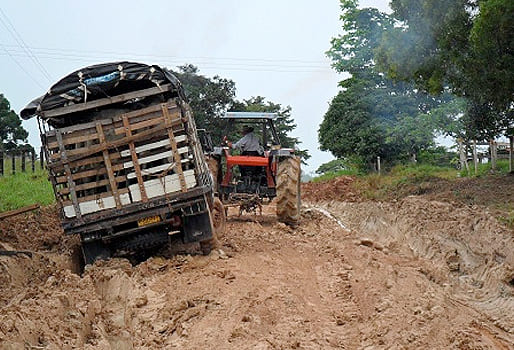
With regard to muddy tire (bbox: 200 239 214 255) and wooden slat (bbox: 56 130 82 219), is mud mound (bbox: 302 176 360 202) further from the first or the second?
wooden slat (bbox: 56 130 82 219)

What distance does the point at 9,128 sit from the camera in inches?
1425

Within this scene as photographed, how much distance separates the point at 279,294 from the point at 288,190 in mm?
6445

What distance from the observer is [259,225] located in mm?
13477

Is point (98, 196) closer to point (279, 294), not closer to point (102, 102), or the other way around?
point (102, 102)

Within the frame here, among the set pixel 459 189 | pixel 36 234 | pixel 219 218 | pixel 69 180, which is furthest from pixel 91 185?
pixel 459 189

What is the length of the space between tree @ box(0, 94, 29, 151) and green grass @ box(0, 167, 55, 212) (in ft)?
42.4

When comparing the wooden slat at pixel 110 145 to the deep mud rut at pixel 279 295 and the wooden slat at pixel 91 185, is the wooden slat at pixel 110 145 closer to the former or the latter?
the wooden slat at pixel 91 185

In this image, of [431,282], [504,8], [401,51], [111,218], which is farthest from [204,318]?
[401,51]

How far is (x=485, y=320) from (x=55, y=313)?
4.67 meters

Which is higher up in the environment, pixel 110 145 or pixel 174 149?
pixel 110 145

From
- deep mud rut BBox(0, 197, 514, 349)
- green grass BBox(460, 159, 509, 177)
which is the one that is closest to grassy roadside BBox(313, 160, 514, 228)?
green grass BBox(460, 159, 509, 177)

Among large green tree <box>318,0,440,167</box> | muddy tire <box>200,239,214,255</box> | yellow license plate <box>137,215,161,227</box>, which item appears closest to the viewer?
yellow license plate <box>137,215,161,227</box>

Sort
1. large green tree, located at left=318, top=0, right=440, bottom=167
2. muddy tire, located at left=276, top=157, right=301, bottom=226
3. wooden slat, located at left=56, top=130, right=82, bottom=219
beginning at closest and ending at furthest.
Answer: wooden slat, located at left=56, top=130, right=82, bottom=219 < muddy tire, located at left=276, top=157, right=301, bottom=226 < large green tree, located at left=318, top=0, right=440, bottom=167

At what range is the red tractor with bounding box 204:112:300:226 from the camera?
1345 cm
